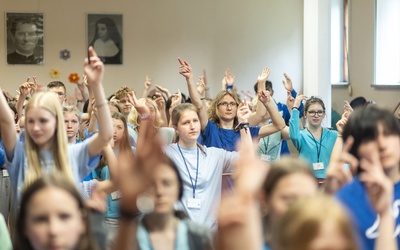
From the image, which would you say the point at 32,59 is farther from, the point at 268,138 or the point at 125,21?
the point at 268,138

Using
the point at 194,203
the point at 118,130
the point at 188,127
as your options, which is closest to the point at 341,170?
the point at 194,203

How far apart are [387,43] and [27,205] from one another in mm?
11217

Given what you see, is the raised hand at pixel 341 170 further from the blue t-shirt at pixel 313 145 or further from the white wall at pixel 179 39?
the white wall at pixel 179 39

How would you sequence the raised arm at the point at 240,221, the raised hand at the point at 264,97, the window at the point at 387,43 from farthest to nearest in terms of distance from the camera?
the window at the point at 387,43
the raised hand at the point at 264,97
the raised arm at the point at 240,221

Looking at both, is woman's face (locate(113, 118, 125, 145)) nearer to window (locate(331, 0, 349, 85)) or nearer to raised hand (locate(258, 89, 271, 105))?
raised hand (locate(258, 89, 271, 105))

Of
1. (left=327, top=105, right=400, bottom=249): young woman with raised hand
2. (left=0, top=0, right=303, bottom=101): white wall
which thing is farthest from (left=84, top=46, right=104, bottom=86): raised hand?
(left=0, top=0, right=303, bottom=101): white wall

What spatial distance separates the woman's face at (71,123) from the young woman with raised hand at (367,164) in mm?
3091

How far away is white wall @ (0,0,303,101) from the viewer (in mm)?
14531

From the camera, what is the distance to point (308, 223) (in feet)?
7.12

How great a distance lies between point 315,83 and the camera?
1208 cm

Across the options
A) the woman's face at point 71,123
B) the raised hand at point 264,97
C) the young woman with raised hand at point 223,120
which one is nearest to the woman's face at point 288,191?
the woman's face at point 71,123

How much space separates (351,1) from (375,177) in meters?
12.2

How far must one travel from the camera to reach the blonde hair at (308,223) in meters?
2.16

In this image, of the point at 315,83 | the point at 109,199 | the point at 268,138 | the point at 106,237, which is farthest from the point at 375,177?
the point at 315,83
